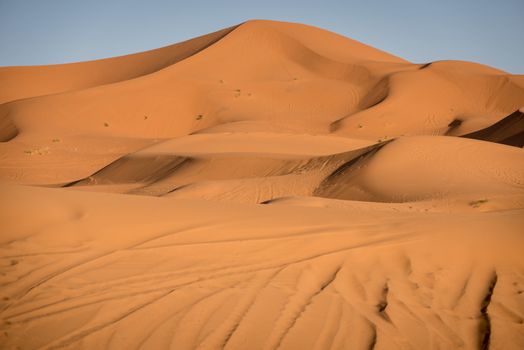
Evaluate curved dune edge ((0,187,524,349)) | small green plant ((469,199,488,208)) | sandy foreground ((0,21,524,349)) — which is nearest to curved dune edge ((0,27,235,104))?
sandy foreground ((0,21,524,349))

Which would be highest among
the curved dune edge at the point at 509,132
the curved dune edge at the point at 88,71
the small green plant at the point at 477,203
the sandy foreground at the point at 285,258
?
the curved dune edge at the point at 88,71

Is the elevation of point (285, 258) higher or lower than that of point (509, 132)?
higher

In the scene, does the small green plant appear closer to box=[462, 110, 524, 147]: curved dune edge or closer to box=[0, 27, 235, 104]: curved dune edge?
box=[462, 110, 524, 147]: curved dune edge

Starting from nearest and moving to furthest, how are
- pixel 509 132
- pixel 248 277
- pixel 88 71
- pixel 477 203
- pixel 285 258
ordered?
pixel 248 277, pixel 285 258, pixel 477 203, pixel 509 132, pixel 88 71

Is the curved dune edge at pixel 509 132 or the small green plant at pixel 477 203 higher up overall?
the small green plant at pixel 477 203

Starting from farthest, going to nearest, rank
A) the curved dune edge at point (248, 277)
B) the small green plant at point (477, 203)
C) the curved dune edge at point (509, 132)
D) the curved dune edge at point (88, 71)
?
the curved dune edge at point (88, 71) < the curved dune edge at point (509, 132) < the small green plant at point (477, 203) < the curved dune edge at point (248, 277)

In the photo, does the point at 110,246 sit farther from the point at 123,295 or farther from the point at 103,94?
the point at 103,94

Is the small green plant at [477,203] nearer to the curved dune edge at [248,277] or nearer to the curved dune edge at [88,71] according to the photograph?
the curved dune edge at [248,277]

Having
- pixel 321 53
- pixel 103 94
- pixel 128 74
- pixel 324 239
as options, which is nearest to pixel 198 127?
pixel 103 94

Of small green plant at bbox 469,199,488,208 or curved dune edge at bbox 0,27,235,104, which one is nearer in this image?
small green plant at bbox 469,199,488,208

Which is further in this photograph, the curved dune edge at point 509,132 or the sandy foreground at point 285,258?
the curved dune edge at point 509,132

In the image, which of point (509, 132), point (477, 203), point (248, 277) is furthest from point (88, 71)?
point (248, 277)

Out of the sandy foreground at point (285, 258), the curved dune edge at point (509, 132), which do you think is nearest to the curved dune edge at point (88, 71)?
the curved dune edge at point (509, 132)

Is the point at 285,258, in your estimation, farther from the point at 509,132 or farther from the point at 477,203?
the point at 509,132
